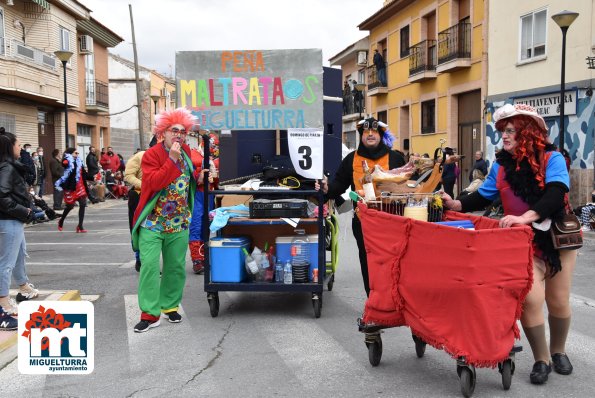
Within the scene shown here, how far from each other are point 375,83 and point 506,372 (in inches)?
1116

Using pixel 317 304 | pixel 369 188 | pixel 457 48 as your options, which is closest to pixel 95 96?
pixel 457 48

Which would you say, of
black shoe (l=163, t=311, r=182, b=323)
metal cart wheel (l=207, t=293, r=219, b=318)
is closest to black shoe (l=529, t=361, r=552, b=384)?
metal cart wheel (l=207, t=293, r=219, b=318)

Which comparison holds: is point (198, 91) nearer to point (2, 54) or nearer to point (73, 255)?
point (73, 255)

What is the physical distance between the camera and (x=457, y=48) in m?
22.5

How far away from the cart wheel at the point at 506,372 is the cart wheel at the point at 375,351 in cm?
90

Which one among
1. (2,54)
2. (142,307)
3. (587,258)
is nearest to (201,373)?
(142,307)

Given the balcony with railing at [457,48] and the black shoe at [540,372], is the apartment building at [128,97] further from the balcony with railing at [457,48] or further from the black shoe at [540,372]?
the black shoe at [540,372]

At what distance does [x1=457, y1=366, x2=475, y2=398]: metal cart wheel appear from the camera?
12.7ft

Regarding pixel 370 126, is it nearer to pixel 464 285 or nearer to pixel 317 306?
pixel 317 306

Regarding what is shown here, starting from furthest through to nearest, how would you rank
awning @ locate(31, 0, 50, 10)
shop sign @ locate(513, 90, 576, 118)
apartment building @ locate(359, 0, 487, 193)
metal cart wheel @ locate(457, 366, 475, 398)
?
awning @ locate(31, 0, 50, 10), apartment building @ locate(359, 0, 487, 193), shop sign @ locate(513, 90, 576, 118), metal cart wheel @ locate(457, 366, 475, 398)

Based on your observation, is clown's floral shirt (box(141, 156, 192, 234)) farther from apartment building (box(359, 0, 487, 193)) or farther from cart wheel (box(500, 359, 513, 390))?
apartment building (box(359, 0, 487, 193))

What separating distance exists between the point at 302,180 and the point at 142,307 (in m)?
2.07

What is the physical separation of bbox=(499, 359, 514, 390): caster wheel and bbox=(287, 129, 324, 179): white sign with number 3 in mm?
2685

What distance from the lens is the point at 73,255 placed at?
1048 centimetres
